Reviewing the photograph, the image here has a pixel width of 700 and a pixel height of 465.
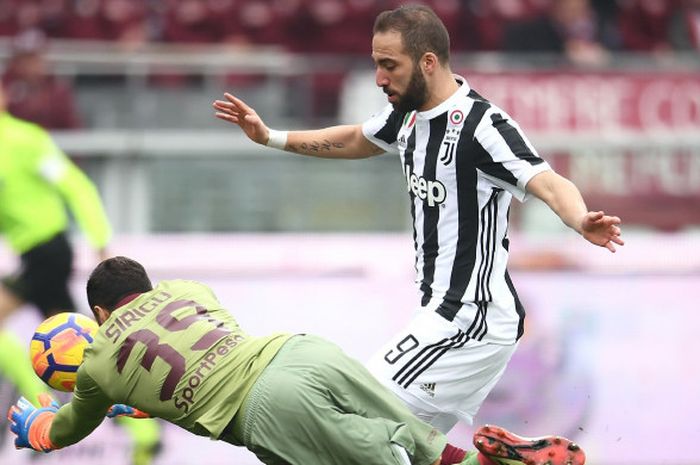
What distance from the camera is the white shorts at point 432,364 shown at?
585 cm

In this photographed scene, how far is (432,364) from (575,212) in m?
0.93

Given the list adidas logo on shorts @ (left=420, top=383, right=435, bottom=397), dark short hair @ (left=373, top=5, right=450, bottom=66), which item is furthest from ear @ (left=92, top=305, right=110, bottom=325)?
dark short hair @ (left=373, top=5, right=450, bottom=66)

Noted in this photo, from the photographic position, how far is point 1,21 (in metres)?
13.9

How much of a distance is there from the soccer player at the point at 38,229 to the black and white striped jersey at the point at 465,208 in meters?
4.06

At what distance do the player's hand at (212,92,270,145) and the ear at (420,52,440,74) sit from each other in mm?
898

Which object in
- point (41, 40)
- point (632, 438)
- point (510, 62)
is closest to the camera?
point (632, 438)

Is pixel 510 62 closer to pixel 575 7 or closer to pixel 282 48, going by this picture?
pixel 575 7

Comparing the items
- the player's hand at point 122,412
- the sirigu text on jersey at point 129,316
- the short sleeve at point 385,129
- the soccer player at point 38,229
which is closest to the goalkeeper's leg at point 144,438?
the soccer player at point 38,229

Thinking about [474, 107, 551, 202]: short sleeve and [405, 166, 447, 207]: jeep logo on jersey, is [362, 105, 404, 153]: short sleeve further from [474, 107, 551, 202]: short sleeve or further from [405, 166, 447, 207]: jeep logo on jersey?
[474, 107, 551, 202]: short sleeve

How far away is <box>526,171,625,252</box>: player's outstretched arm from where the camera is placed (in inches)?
205

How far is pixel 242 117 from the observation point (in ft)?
20.9

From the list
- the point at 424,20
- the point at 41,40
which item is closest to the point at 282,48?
the point at 41,40

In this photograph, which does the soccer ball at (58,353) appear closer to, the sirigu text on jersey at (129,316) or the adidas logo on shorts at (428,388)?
the sirigu text on jersey at (129,316)

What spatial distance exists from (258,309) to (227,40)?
4642mm
